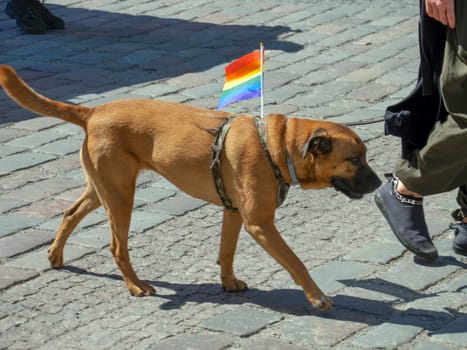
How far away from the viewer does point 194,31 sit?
11023 mm

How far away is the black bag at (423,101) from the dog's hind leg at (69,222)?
64.4 inches

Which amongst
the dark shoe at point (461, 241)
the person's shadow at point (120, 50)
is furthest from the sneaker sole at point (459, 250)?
the person's shadow at point (120, 50)

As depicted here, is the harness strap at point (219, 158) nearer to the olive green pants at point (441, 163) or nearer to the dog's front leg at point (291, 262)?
the dog's front leg at point (291, 262)

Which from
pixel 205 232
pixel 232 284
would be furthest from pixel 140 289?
pixel 205 232

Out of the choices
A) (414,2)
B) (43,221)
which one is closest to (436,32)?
(43,221)

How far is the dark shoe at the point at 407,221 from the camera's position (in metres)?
5.75

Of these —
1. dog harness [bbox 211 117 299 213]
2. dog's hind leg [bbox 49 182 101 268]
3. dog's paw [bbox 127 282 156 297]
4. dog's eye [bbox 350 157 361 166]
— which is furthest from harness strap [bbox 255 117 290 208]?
dog's hind leg [bbox 49 182 101 268]

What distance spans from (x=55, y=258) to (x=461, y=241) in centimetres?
218

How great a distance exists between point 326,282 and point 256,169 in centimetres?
79

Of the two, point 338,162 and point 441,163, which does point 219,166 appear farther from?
point 441,163

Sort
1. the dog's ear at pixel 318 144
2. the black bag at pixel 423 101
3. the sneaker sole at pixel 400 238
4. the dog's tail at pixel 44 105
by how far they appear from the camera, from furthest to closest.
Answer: the sneaker sole at pixel 400 238, the black bag at pixel 423 101, the dog's tail at pixel 44 105, the dog's ear at pixel 318 144

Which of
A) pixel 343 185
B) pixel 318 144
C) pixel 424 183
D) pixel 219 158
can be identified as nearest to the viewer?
pixel 318 144

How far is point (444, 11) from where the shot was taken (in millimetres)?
5254

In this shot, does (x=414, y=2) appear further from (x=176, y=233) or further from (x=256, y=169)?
(x=256, y=169)
